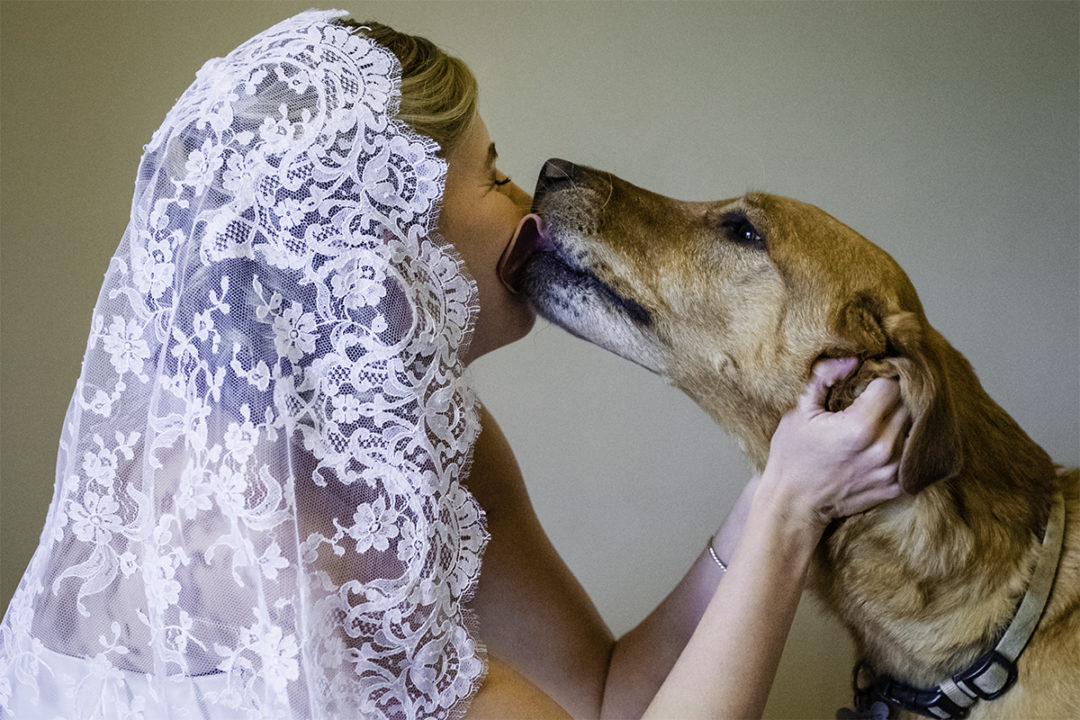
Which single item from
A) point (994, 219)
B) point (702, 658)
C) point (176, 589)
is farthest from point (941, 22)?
point (176, 589)

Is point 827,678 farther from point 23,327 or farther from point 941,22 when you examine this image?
point 23,327

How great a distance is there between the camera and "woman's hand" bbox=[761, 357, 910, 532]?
1.08 meters

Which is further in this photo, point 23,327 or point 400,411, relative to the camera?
point 23,327

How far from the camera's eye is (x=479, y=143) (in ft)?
4.13

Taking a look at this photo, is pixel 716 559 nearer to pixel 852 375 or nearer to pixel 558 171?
pixel 852 375

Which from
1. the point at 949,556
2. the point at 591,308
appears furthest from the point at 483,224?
the point at 949,556

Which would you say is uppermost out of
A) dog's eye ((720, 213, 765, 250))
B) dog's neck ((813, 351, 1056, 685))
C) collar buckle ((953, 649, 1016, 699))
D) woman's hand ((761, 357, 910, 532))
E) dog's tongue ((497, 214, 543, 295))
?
dog's eye ((720, 213, 765, 250))

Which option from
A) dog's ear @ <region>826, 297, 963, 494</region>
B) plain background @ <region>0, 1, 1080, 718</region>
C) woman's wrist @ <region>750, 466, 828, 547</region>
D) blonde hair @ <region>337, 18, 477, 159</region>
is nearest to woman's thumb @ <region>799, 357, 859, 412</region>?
dog's ear @ <region>826, 297, 963, 494</region>

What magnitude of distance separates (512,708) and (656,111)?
1723 mm

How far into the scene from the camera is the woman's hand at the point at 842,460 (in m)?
1.08

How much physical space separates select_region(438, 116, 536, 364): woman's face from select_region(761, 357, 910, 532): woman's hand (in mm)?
459

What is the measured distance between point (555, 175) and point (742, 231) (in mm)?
310

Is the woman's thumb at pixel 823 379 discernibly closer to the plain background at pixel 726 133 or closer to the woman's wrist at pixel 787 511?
the woman's wrist at pixel 787 511

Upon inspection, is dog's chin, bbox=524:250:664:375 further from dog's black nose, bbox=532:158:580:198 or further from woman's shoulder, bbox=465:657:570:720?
woman's shoulder, bbox=465:657:570:720
